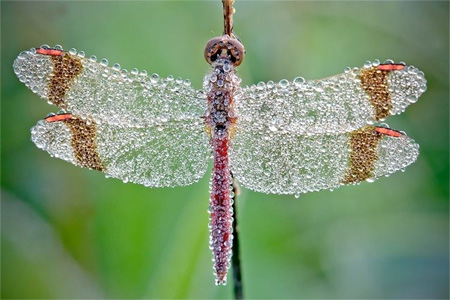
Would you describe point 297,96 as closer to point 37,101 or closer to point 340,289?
point 340,289

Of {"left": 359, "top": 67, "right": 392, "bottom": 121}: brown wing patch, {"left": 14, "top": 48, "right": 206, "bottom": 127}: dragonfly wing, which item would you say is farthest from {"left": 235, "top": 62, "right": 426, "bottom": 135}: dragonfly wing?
{"left": 14, "top": 48, "right": 206, "bottom": 127}: dragonfly wing

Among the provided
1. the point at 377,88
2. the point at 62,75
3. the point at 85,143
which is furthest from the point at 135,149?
the point at 377,88

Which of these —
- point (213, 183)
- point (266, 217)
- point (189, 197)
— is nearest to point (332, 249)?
point (266, 217)

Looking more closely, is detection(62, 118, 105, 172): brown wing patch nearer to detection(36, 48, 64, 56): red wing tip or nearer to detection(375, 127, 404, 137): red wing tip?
detection(36, 48, 64, 56): red wing tip

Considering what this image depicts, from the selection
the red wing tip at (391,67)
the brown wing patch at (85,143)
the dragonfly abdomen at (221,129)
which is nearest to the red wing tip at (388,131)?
the red wing tip at (391,67)

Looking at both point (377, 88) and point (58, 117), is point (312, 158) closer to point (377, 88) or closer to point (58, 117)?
point (377, 88)

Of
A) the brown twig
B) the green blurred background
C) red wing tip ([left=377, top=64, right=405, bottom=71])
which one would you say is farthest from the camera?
the green blurred background

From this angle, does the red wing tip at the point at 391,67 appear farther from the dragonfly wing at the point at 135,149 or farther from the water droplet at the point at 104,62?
the water droplet at the point at 104,62
